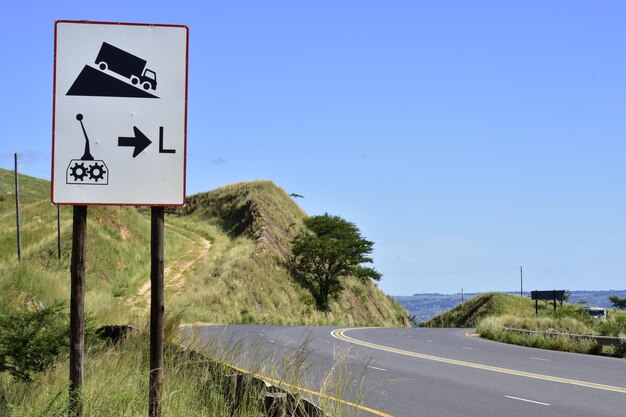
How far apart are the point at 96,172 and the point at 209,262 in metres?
58.7

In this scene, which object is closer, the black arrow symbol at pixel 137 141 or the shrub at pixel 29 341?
the black arrow symbol at pixel 137 141

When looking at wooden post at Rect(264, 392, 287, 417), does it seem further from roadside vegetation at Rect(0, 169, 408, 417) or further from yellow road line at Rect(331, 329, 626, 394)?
yellow road line at Rect(331, 329, 626, 394)

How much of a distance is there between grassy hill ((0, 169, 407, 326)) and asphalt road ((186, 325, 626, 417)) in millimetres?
20028

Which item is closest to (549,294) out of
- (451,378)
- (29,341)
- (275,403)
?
(451,378)

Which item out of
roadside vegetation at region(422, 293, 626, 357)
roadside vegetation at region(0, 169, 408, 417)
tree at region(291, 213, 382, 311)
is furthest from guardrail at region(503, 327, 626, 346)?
tree at region(291, 213, 382, 311)

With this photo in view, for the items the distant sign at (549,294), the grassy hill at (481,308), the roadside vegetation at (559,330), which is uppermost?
the distant sign at (549,294)

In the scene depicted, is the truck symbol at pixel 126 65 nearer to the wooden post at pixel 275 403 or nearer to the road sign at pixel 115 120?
the road sign at pixel 115 120

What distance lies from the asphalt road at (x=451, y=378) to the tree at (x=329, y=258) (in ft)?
137

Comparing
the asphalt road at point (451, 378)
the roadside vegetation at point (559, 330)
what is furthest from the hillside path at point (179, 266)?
the asphalt road at point (451, 378)

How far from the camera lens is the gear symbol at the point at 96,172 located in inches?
273

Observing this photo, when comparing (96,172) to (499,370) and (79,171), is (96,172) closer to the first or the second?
(79,171)

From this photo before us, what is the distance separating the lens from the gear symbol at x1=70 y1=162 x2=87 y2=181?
6.93 metres

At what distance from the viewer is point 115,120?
273 inches

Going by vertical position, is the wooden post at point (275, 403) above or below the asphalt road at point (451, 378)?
above
